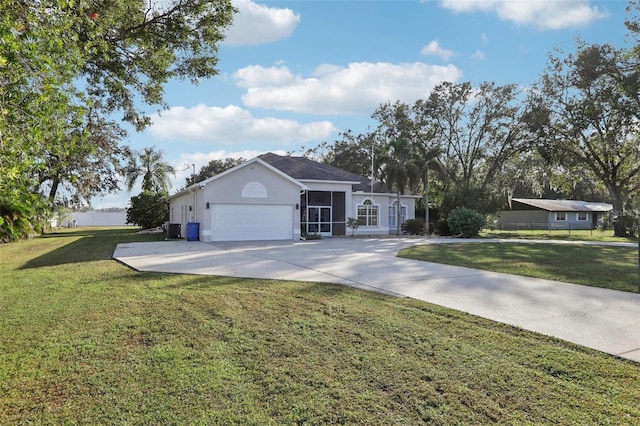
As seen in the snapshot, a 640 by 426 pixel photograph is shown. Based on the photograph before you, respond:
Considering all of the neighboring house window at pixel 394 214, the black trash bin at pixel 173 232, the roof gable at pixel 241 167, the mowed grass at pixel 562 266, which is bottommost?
the mowed grass at pixel 562 266

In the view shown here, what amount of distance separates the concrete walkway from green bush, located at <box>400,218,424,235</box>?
1536 cm

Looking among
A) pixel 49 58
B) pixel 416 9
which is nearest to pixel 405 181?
pixel 416 9

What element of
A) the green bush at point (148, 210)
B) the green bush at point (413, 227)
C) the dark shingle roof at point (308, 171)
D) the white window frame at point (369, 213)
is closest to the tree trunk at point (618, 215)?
the green bush at point (413, 227)

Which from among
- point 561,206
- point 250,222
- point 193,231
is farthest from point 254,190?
point 561,206

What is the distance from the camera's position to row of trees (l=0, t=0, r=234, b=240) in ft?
12.2

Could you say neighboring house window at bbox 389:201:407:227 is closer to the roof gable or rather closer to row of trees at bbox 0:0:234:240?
the roof gable

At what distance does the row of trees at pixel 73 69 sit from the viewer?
3730 millimetres

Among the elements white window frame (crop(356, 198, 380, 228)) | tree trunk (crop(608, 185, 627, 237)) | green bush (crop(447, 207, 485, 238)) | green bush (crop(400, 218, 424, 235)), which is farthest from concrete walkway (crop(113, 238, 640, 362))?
tree trunk (crop(608, 185, 627, 237))

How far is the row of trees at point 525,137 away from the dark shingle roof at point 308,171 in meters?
1.89

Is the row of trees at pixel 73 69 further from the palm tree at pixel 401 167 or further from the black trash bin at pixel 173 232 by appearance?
the palm tree at pixel 401 167

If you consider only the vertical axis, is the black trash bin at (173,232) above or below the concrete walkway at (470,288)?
above

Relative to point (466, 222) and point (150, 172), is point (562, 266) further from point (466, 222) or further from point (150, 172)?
point (150, 172)

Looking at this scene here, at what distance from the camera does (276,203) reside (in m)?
21.6

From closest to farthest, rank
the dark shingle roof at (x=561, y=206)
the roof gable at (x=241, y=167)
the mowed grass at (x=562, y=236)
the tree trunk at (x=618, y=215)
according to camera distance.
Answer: the roof gable at (x=241, y=167) < the mowed grass at (x=562, y=236) < the tree trunk at (x=618, y=215) < the dark shingle roof at (x=561, y=206)
